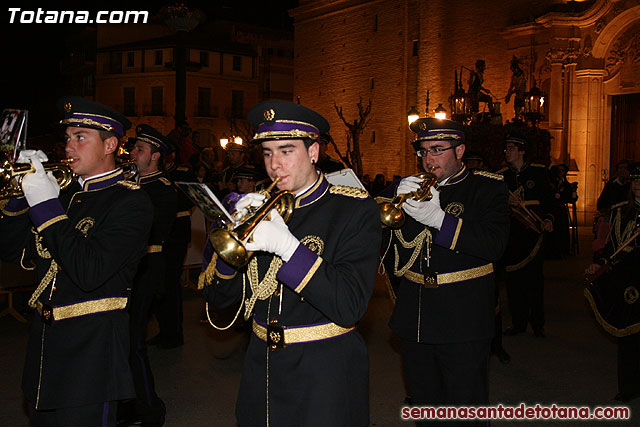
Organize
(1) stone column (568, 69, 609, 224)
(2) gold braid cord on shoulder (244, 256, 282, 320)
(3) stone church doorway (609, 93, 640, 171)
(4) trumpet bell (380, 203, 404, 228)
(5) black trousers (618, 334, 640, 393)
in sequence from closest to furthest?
1. (2) gold braid cord on shoulder (244, 256, 282, 320)
2. (4) trumpet bell (380, 203, 404, 228)
3. (5) black trousers (618, 334, 640, 393)
4. (1) stone column (568, 69, 609, 224)
5. (3) stone church doorway (609, 93, 640, 171)

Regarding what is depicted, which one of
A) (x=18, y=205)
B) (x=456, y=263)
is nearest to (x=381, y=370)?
(x=456, y=263)

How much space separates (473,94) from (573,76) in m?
3.87

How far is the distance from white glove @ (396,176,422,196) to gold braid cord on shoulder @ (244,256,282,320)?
135cm

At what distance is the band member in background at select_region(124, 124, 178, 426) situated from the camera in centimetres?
518

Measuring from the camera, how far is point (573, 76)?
2395 cm

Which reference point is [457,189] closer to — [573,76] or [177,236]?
[177,236]

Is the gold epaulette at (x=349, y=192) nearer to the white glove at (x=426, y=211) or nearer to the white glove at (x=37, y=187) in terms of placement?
the white glove at (x=426, y=211)

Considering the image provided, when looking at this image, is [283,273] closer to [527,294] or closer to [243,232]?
[243,232]

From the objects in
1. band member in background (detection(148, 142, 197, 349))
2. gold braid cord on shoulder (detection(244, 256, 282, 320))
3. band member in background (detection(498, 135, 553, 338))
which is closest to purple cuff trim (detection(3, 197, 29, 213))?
gold braid cord on shoulder (detection(244, 256, 282, 320))

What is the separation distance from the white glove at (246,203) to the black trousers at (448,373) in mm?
2142

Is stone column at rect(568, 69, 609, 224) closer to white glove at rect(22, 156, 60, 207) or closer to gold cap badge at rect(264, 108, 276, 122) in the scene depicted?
gold cap badge at rect(264, 108, 276, 122)

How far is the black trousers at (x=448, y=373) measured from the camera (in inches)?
167

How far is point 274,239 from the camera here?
2604 millimetres

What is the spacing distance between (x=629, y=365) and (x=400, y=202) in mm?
3394
